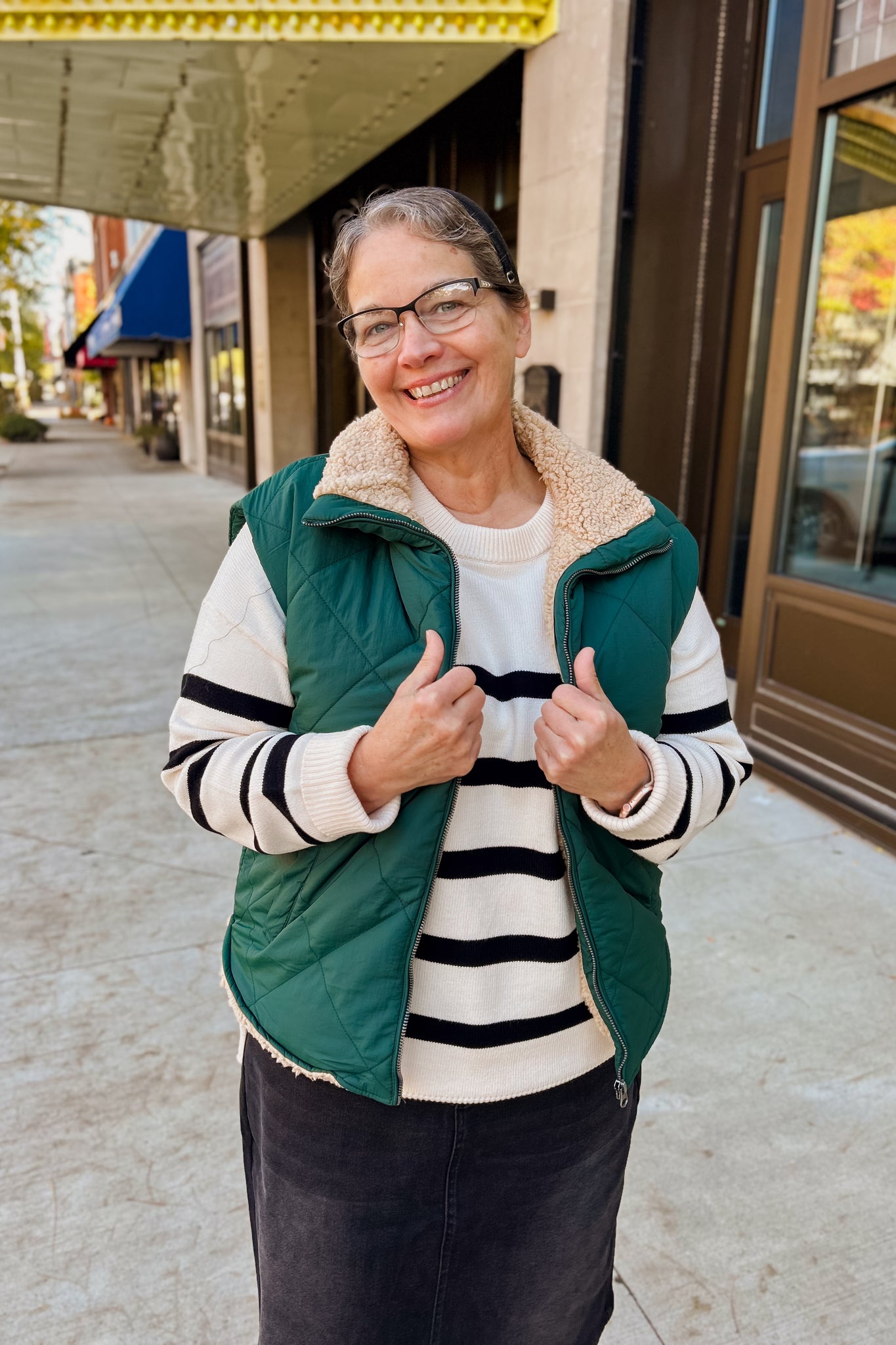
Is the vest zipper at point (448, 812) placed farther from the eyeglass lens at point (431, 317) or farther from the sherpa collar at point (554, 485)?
the eyeglass lens at point (431, 317)

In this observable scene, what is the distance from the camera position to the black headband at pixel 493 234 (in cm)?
143

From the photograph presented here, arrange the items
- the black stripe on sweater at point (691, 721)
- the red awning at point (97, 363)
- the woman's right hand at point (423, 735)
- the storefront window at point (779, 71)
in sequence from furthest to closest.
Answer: the red awning at point (97, 363) < the storefront window at point (779, 71) < the black stripe on sweater at point (691, 721) < the woman's right hand at point (423, 735)

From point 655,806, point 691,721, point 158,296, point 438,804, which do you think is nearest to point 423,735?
point 438,804

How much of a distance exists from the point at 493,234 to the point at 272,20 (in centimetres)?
644

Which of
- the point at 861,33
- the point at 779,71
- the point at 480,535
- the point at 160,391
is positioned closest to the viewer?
the point at 480,535

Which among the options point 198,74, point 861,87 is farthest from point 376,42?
point 861,87

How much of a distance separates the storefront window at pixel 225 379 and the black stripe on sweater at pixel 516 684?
664 inches

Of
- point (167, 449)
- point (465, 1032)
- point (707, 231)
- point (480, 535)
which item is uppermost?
point (707, 231)

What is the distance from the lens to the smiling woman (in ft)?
4.28

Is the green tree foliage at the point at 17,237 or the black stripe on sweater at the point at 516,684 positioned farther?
the green tree foliage at the point at 17,237

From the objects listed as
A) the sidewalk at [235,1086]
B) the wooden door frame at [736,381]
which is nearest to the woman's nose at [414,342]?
the sidewalk at [235,1086]

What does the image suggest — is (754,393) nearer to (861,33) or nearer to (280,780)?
(861,33)

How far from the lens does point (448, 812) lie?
51.6 inches

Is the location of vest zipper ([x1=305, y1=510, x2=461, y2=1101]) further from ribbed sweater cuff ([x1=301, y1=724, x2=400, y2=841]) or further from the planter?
the planter
